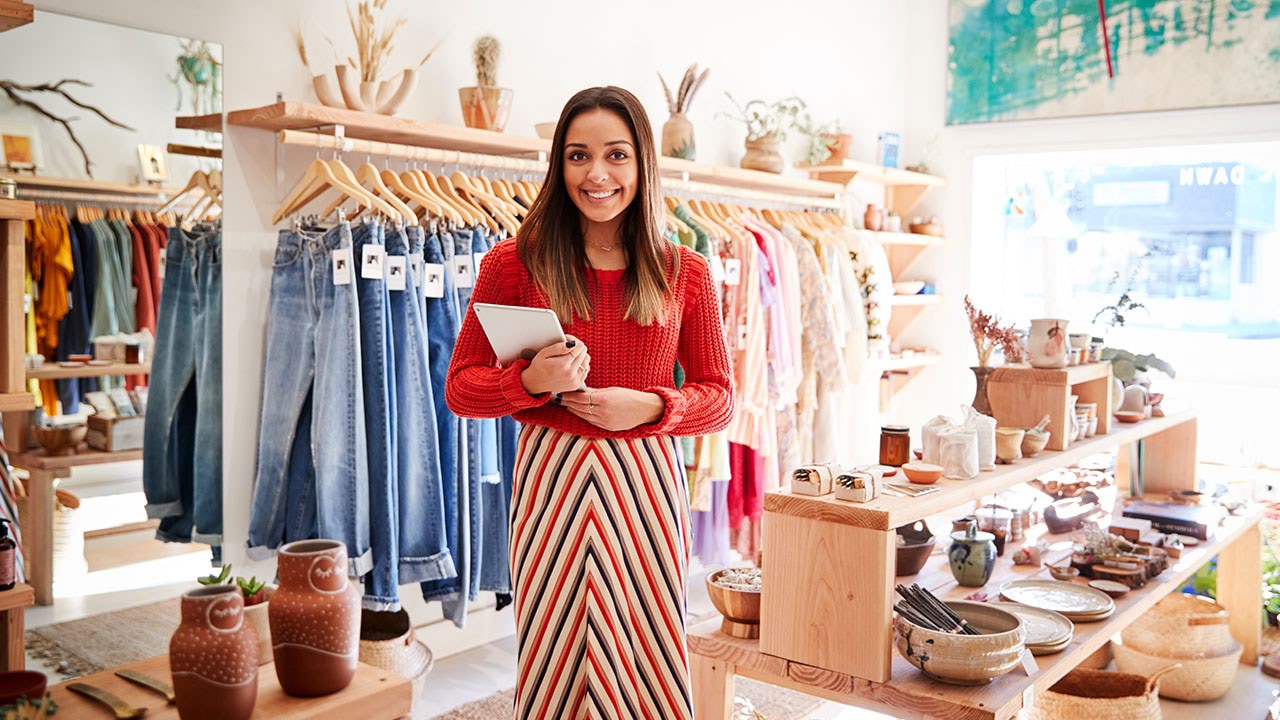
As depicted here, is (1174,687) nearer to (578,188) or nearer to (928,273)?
(578,188)

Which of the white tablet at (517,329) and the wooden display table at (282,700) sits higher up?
the white tablet at (517,329)

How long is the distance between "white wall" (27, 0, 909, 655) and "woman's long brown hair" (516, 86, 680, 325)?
1554 millimetres

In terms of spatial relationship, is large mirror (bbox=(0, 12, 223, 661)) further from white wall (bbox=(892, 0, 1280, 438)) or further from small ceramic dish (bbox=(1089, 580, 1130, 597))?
white wall (bbox=(892, 0, 1280, 438))

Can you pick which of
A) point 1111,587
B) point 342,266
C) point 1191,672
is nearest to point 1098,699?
point 1111,587

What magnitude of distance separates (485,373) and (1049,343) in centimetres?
167

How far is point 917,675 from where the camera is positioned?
2123 mm

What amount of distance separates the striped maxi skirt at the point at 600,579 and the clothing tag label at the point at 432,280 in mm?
1315

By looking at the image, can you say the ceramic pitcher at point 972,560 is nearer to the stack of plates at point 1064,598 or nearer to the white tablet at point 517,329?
the stack of plates at point 1064,598

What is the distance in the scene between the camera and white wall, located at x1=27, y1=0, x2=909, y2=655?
3062mm

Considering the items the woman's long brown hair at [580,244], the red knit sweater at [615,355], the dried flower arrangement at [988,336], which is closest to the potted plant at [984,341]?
the dried flower arrangement at [988,336]

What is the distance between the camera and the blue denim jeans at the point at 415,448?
3031mm

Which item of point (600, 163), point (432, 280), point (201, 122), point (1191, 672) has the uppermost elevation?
point (201, 122)

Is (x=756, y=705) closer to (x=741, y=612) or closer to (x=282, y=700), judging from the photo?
(x=741, y=612)

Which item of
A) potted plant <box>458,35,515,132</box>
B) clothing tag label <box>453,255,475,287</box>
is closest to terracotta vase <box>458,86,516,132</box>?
potted plant <box>458,35,515,132</box>
